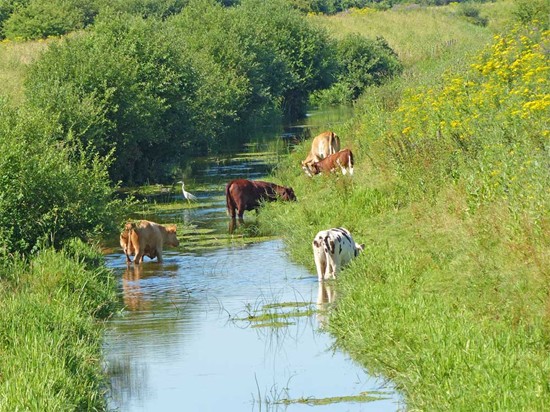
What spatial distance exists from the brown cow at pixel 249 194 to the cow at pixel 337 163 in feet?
5.31

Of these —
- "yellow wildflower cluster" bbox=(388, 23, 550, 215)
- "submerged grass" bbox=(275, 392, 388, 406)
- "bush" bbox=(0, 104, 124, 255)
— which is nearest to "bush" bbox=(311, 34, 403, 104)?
"yellow wildflower cluster" bbox=(388, 23, 550, 215)

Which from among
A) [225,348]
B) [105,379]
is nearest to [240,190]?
[225,348]

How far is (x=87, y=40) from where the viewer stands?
33719mm

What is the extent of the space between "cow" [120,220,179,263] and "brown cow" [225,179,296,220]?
447cm

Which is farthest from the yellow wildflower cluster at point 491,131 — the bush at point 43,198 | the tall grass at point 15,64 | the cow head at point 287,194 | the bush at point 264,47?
the bush at point 264,47

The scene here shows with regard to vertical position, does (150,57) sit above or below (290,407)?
above

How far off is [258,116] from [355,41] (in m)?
17.7

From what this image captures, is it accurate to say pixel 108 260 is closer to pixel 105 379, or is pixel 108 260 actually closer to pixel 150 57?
pixel 105 379

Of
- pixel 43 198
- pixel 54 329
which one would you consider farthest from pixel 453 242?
pixel 43 198

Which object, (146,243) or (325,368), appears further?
(146,243)

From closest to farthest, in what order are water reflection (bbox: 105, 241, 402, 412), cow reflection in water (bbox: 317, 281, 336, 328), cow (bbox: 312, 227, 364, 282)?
water reflection (bbox: 105, 241, 402, 412) → cow reflection in water (bbox: 317, 281, 336, 328) → cow (bbox: 312, 227, 364, 282)

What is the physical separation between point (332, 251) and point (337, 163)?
1026cm

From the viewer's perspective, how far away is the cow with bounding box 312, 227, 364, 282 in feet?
52.1

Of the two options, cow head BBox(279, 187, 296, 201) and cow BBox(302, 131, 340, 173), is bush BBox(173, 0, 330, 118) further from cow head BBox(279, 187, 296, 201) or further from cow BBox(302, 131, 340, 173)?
cow head BBox(279, 187, 296, 201)
